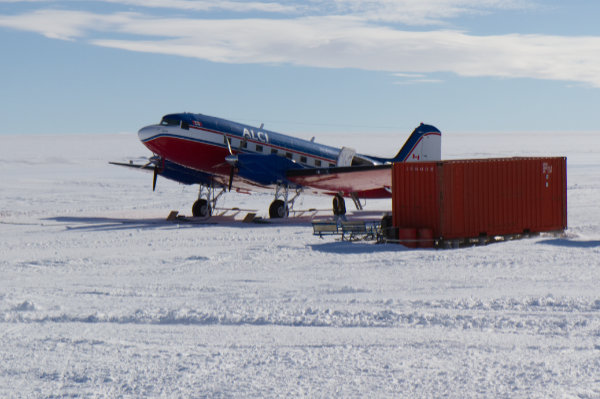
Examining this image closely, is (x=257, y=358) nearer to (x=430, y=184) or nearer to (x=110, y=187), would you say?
(x=430, y=184)

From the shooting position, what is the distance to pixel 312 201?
4478cm

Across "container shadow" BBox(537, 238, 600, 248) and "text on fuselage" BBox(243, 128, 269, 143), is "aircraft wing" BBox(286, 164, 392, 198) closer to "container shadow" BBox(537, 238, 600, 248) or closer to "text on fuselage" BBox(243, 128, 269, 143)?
"text on fuselage" BBox(243, 128, 269, 143)

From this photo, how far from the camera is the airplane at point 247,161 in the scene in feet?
96.1

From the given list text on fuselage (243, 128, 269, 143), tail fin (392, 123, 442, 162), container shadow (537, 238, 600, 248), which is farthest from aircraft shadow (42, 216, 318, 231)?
container shadow (537, 238, 600, 248)

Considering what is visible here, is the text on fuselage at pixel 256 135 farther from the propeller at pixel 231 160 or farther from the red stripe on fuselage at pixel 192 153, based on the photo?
the red stripe on fuselage at pixel 192 153

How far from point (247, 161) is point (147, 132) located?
400 centimetres

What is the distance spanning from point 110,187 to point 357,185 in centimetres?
2393

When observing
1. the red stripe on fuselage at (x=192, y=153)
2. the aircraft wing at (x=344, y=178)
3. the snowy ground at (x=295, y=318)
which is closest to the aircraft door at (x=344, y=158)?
the aircraft wing at (x=344, y=178)

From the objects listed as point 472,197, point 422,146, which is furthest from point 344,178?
point 472,197

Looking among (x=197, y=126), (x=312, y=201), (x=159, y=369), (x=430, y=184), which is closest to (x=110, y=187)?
(x=312, y=201)

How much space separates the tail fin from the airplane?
165 inches

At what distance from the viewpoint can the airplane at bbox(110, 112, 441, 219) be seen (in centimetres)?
2930

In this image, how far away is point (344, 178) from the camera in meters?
31.2

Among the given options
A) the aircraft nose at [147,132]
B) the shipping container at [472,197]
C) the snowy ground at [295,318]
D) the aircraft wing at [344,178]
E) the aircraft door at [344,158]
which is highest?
the aircraft nose at [147,132]
